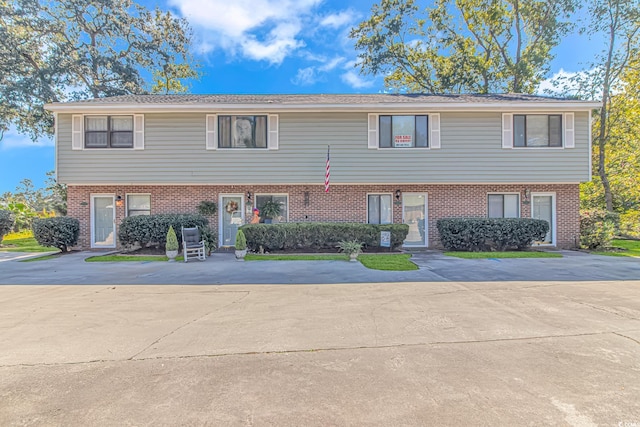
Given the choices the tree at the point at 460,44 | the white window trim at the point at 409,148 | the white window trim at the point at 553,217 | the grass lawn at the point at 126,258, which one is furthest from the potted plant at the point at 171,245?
the tree at the point at 460,44

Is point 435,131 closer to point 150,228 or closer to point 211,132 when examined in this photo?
point 211,132

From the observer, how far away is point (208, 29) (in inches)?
888

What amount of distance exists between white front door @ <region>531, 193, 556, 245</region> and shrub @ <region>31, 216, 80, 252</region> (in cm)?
1692

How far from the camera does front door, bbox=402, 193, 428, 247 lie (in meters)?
13.2

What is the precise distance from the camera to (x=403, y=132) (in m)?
12.7

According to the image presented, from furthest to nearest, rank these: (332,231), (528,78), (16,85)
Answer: (528,78)
(16,85)
(332,231)

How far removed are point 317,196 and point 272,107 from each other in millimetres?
3584

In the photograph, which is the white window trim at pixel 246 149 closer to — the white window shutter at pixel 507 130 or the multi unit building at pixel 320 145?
the multi unit building at pixel 320 145

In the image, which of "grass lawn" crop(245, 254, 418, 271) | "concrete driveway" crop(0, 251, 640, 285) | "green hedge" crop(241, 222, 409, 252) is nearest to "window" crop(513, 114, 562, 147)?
"concrete driveway" crop(0, 251, 640, 285)

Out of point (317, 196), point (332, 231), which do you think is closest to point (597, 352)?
point (332, 231)

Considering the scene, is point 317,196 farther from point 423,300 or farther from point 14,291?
point 14,291

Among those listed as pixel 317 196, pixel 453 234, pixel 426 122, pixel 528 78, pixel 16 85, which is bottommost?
pixel 453 234

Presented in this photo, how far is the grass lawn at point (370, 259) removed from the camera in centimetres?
882

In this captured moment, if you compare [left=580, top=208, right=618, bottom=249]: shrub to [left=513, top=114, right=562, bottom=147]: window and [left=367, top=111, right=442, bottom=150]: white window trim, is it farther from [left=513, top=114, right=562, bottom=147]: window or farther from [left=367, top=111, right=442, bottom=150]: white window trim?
[left=367, top=111, right=442, bottom=150]: white window trim
